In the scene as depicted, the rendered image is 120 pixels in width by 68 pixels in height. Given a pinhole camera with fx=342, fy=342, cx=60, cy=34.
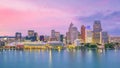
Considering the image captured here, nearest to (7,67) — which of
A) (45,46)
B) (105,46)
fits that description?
(105,46)

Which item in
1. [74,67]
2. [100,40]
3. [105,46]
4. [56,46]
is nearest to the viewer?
[74,67]

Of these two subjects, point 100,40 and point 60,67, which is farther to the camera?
point 100,40

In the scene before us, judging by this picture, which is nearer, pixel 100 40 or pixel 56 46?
pixel 56 46

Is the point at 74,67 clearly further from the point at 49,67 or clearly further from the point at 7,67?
the point at 7,67

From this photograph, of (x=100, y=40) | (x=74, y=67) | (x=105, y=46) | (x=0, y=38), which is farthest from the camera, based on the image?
(x=0, y=38)

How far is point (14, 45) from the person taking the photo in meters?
125

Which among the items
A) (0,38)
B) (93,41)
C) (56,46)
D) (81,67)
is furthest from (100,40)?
(81,67)

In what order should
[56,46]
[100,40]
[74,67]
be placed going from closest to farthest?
1. [74,67]
2. [56,46]
3. [100,40]

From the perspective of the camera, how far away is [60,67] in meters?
32.7

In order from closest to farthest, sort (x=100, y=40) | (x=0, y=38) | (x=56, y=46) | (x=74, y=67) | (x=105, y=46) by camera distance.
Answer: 1. (x=74, y=67)
2. (x=105, y=46)
3. (x=56, y=46)
4. (x=100, y=40)
5. (x=0, y=38)

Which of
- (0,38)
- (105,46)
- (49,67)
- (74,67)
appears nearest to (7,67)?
(49,67)

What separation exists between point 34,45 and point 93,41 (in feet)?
83.5

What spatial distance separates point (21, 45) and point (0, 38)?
31.1m

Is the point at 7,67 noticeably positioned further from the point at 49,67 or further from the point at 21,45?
the point at 21,45
